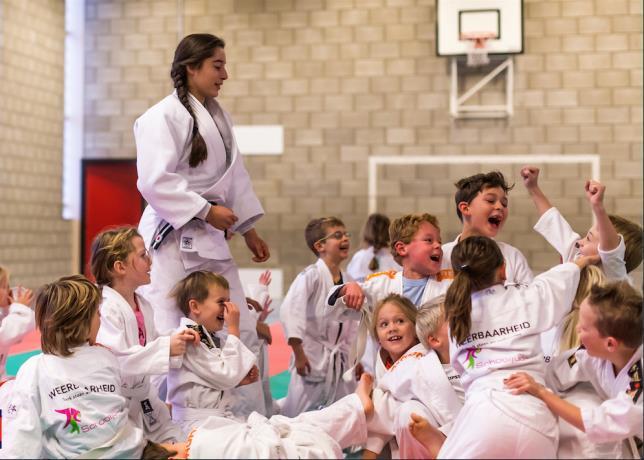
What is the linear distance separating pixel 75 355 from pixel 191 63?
5.28 feet

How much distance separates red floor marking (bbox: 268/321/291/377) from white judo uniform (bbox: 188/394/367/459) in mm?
3082

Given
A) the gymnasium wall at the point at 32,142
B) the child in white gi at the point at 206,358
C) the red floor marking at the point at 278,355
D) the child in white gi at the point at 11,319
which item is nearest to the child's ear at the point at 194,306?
the child in white gi at the point at 206,358

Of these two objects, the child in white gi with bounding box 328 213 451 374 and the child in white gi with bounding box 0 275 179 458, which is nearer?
the child in white gi with bounding box 0 275 179 458

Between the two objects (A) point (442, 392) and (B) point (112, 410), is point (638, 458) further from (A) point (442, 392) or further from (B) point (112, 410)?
(B) point (112, 410)

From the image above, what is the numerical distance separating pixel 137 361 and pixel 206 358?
33cm

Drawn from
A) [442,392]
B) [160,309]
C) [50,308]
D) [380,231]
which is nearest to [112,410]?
[50,308]

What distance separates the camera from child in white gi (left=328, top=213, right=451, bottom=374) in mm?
3883

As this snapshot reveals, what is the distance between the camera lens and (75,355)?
3045mm

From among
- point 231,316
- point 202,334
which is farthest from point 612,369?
point 202,334

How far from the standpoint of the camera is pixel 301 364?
4.63 meters

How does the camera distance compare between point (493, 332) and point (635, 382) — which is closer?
point (635, 382)

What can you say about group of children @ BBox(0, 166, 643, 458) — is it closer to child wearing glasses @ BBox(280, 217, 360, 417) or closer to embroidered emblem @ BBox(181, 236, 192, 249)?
embroidered emblem @ BBox(181, 236, 192, 249)

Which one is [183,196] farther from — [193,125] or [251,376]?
[251,376]

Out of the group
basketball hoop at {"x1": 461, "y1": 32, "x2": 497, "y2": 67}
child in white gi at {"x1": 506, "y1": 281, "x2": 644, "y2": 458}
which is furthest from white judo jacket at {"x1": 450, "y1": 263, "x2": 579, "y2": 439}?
basketball hoop at {"x1": 461, "y1": 32, "x2": 497, "y2": 67}
